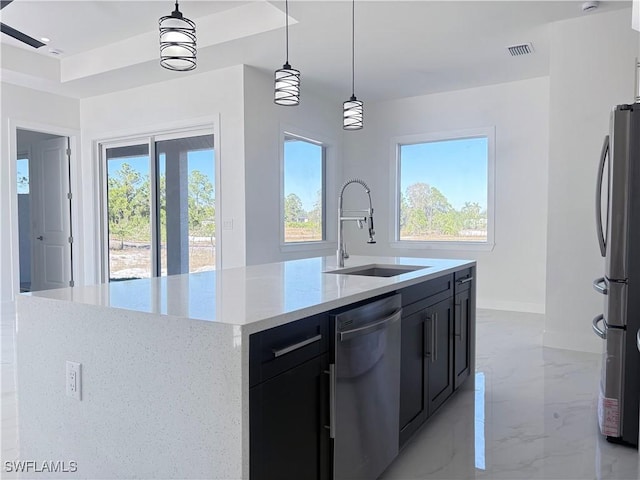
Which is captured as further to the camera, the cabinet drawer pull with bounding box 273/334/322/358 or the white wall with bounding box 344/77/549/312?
the white wall with bounding box 344/77/549/312

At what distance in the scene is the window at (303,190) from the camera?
19.8 feet

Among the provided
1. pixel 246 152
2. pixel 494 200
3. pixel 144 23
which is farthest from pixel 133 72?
pixel 494 200

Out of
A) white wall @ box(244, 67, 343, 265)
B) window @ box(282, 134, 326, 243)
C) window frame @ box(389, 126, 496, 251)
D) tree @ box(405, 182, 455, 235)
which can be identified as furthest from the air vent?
window @ box(282, 134, 326, 243)

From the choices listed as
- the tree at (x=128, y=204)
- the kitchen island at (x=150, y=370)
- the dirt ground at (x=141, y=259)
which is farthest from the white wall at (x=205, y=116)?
the kitchen island at (x=150, y=370)

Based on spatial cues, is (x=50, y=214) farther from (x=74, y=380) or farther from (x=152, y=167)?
(x=74, y=380)

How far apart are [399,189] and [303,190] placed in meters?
1.42

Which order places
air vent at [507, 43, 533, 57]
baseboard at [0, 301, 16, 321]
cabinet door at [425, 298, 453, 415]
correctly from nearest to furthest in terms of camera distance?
cabinet door at [425, 298, 453, 415] → air vent at [507, 43, 533, 57] → baseboard at [0, 301, 16, 321]

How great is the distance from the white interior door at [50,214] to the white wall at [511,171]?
4.88m

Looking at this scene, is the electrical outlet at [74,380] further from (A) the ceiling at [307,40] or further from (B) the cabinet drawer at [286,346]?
(A) the ceiling at [307,40]

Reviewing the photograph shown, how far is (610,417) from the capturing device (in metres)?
2.34

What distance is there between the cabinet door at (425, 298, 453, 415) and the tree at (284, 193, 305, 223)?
3.57 meters

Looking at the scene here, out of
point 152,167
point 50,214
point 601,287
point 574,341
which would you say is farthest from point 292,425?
point 50,214

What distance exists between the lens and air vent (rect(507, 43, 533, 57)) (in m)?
4.59

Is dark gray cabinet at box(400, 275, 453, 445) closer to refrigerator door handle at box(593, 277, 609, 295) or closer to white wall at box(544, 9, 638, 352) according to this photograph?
refrigerator door handle at box(593, 277, 609, 295)
